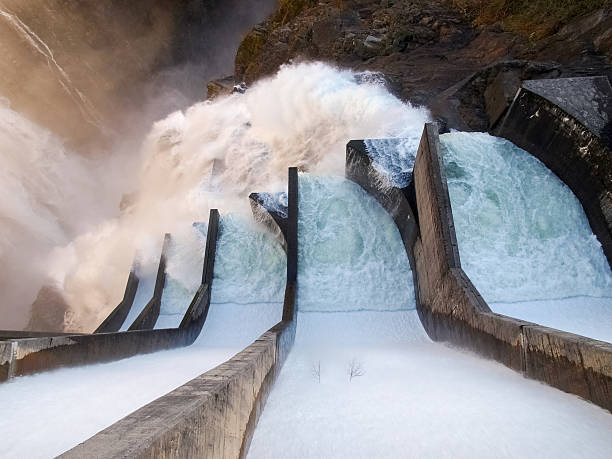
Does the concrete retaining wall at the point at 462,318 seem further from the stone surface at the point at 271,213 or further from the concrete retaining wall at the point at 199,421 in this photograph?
the concrete retaining wall at the point at 199,421

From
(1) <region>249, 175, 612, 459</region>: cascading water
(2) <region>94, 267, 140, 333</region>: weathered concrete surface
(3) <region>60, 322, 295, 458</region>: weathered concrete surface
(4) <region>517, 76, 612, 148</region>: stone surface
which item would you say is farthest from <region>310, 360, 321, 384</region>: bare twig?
(2) <region>94, 267, 140, 333</region>: weathered concrete surface

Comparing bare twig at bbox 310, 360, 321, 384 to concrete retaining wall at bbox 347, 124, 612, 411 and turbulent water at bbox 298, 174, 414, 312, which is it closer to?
concrete retaining wall at bbox 347, 124, 612, 411

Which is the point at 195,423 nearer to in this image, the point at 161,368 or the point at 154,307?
the point at 161,368

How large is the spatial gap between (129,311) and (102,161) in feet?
92.6

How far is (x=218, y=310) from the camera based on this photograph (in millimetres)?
8828

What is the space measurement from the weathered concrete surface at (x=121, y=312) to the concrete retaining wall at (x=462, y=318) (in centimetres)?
667

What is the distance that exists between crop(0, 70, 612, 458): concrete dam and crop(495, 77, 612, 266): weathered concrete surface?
0.19ft

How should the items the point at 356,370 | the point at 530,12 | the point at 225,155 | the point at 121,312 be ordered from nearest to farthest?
1. the point at 356,370
2. the point at 121,312
3. the point at 530,12
4. the point at 225,155

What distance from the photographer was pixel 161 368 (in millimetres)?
4801

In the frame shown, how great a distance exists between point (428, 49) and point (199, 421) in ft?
65.1

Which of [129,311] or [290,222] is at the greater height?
[290,222]

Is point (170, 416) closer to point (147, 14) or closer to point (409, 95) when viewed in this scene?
point (409, 95)

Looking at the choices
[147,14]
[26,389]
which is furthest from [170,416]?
[147,14]

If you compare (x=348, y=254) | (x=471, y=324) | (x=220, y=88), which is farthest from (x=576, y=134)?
(x=220, y=88)
